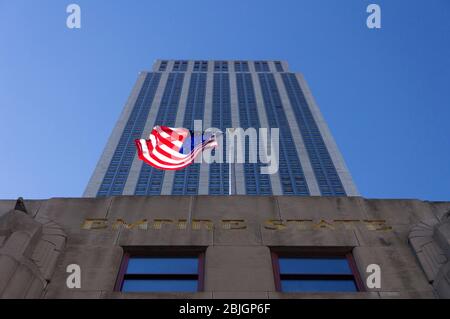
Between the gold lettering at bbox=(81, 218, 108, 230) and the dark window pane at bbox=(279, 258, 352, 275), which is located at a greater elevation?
the gold lettering at bbox=(81, 218, 108, 230)

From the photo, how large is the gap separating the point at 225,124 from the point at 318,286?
9676 cm

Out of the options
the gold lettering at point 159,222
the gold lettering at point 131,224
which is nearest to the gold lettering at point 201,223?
the gold lettering at point 159,222

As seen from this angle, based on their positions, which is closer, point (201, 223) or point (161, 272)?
point (161, 272)

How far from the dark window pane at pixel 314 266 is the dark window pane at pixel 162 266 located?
6.86 ft

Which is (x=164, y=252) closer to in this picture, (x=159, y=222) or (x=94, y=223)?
(x=159, y=222)

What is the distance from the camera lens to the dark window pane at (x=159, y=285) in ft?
36.5

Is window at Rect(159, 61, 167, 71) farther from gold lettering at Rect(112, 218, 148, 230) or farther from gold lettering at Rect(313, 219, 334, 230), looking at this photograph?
gold lettering at Rect(313, 219, 334, 230)

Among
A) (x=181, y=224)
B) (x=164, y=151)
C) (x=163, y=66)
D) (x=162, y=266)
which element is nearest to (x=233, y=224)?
(x=181, y=224)

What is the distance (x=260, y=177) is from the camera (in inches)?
3588

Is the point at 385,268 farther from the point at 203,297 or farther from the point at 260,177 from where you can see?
the point at 260,177

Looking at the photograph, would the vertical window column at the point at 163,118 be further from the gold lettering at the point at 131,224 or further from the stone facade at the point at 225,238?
the gold lettering at the point at 131,224

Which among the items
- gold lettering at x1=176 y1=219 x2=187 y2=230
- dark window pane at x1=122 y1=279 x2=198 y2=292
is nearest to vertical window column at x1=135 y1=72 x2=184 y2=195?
Result: gold lettering at x1=176 y1=219 x2=187 y2=230

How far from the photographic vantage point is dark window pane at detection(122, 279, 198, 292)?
11133mm

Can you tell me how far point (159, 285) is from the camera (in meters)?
11.3
